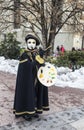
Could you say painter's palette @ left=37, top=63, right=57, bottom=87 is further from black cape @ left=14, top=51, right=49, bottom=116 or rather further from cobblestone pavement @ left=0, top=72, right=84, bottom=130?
cobblestone pavement @ left=0, top=72, right=84, bottom=130

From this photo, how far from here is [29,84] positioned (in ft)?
15.6

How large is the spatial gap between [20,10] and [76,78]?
5.24 meters

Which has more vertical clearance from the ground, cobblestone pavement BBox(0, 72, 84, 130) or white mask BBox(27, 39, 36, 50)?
white mask BBox(27, 39, 36, 50)

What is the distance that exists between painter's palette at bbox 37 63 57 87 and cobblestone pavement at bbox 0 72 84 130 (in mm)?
768

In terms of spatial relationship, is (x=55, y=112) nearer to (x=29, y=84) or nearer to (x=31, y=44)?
(x=29, y=84)

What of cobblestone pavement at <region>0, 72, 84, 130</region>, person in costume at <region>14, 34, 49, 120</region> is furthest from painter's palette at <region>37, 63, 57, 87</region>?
cobblestone pavement at <region>0, 72, 84, 130</region>

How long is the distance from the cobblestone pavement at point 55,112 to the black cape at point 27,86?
256mm

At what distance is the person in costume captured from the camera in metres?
4.77

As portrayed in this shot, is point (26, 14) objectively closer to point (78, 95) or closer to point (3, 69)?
point (3, 69)

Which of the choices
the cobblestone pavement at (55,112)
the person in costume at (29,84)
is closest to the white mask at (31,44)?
the person in costume at (29,84)

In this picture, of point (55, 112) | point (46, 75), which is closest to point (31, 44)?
point (46, 75)

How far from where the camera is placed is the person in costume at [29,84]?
4.77m

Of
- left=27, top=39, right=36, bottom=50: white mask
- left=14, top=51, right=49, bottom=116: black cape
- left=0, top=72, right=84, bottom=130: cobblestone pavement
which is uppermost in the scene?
left=27, top=39, right=36, bottom=50: white mask

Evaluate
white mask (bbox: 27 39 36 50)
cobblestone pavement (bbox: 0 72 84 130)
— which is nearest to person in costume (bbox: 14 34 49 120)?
white mask (bbox: 27 39 36 50)
